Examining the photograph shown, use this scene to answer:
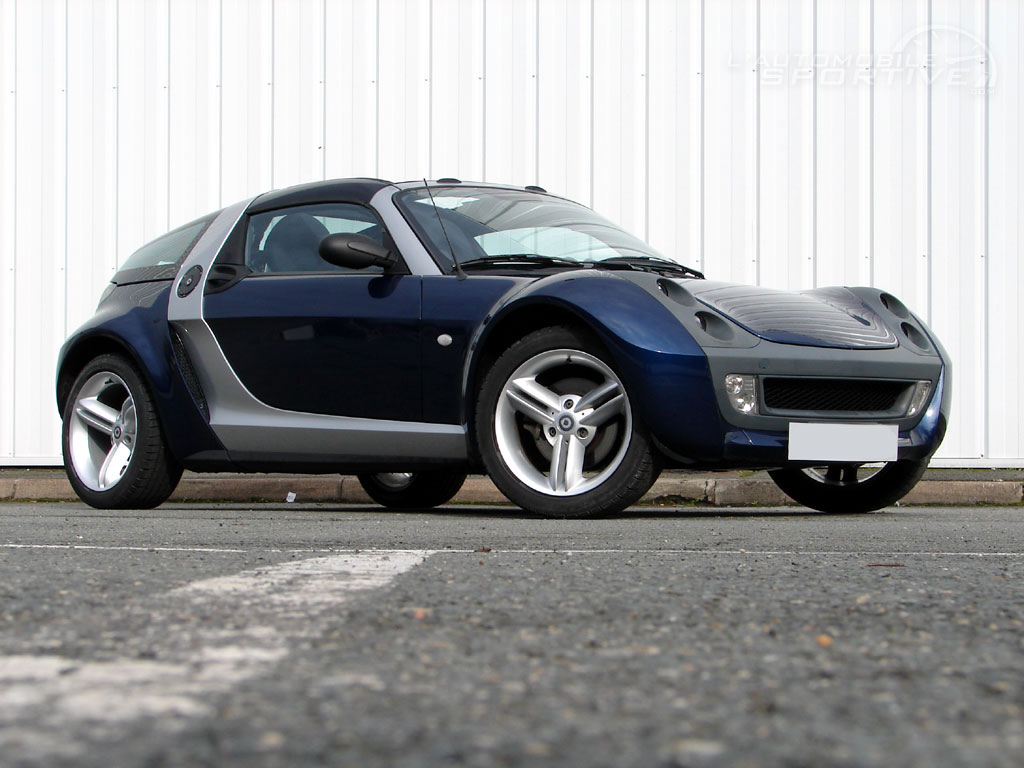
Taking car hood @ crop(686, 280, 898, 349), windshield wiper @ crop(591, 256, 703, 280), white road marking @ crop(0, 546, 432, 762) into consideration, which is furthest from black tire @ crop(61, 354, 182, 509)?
white road marking @ crop(0, 546, 432, 762)

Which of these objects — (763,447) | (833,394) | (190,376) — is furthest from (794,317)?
(190,376)

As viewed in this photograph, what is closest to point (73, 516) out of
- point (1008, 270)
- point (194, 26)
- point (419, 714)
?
point (419, 714)

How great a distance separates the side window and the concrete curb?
2172 mm

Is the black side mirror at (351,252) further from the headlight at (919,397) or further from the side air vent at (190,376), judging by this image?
the headlight at (919,397)

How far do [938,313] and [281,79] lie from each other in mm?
4629

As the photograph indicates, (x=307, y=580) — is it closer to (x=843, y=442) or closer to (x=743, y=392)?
(x=743, y=392)

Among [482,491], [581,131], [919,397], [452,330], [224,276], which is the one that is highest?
[581,131]

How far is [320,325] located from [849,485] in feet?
7.71

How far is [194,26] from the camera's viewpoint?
9531 mm

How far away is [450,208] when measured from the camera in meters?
5.68

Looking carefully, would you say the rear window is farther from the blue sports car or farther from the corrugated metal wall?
A: the corrugated metal wall

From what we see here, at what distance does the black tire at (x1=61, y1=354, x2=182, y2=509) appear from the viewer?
19.6 ft

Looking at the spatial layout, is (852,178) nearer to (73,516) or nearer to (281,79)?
(281,79)

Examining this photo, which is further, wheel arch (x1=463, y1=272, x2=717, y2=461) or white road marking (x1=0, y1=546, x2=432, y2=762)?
wheel arch (x1=463, y1=272, x2=717, y2=461)
